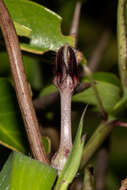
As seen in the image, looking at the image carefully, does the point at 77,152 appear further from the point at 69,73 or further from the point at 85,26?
the point at 85,26

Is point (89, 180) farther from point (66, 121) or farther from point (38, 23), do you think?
point (38, 23)

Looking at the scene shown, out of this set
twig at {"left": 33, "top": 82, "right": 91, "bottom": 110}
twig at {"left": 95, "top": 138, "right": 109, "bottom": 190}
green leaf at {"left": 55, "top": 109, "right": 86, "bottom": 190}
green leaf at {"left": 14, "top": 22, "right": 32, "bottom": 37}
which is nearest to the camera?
green leaf at {"left": 55, "top": 109, "right": 86, "bottom": 190}

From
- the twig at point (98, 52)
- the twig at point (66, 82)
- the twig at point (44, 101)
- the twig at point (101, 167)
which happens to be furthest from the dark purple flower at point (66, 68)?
the twig at point (98, 52)

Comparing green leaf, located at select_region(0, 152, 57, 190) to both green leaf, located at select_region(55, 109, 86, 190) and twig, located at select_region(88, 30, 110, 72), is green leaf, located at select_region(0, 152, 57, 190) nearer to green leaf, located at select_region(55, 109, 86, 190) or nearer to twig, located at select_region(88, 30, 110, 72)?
green leaf, located at select_region(55, 109, 86, 190)

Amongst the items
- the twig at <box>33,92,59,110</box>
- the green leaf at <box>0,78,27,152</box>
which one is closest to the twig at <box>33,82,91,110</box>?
the twig at <box>33,92,59,110</box>

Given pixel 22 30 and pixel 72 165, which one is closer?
pixel 72 165

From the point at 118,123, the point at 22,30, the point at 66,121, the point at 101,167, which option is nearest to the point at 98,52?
the point at 101,167
